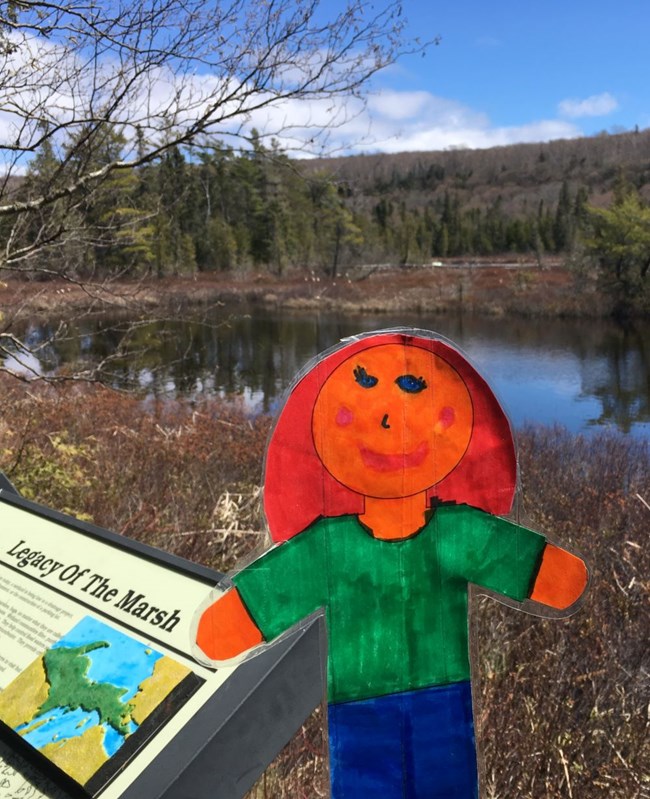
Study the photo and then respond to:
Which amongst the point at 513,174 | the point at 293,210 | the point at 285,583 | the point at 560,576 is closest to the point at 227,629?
the point at 285,583

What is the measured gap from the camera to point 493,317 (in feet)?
98.5

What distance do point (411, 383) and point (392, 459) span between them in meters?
0.16

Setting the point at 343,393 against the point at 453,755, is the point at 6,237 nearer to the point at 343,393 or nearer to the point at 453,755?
the point at 343,393

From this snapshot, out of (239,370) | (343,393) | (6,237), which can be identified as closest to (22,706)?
(343,393)

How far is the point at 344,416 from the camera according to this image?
1292mm

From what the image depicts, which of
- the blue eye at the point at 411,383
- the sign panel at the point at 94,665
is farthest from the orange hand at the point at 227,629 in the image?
the blue eye at the point at 411,383

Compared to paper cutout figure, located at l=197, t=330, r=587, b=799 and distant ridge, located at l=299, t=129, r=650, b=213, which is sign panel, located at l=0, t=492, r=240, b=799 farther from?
distant ridge, located at l=299, t=129, r=650, b=213

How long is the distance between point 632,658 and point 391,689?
271cm

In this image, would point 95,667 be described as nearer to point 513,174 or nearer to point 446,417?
point 446,417

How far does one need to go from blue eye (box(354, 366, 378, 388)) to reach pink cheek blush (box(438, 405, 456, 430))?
0.15 m

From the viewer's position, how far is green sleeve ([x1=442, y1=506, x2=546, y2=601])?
134cm

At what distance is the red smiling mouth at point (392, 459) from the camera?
4.27 feet

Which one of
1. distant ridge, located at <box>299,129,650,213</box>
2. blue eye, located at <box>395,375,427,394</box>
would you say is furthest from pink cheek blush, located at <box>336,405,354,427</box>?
distant ridge, located at <box>299,129,650,213</box>

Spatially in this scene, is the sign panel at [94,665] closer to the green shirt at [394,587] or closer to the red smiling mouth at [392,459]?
the green shirt at [394,587]
